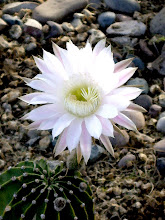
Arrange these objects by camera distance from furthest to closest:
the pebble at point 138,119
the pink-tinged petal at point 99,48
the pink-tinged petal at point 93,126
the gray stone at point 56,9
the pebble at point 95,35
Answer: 1. the gray stone at point 56,9
2. the pebble at point 95,35
3. the pebble at point 138,119
4. the pink-tinged petal at point 99,48
5. the pink-tinged petal at point 93,126

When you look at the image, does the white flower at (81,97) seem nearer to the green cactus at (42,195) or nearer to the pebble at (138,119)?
the green cactus at (42,195)

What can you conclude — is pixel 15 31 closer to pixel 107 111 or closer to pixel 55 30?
pixel 55 30

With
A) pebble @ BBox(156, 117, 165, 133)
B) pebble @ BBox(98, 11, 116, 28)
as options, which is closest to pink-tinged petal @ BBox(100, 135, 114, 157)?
pebble @ BBox(156, 117, 165, 133)

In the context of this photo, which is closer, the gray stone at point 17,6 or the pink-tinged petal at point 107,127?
the pink-tinged petal at point 107,127

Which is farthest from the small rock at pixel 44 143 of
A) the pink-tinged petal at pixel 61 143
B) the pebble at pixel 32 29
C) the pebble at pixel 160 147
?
the pebble at pixel 32 29

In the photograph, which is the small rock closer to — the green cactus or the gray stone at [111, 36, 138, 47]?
the green cactus

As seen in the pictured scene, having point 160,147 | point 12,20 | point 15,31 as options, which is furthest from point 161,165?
point 12,20
